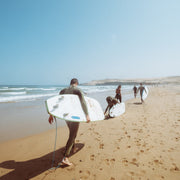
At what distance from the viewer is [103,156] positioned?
3.14 metres

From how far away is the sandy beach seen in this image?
Answer: 251 cm

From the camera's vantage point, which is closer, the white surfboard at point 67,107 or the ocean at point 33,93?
the white surfboard at point 67,107

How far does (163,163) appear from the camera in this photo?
9.07 feet

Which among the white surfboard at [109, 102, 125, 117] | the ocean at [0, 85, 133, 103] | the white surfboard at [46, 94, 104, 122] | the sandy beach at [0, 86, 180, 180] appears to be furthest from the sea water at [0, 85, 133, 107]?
the white surfboard at [109, 102, 125, 117]

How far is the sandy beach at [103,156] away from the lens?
2.51 meters

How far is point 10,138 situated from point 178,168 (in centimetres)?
513

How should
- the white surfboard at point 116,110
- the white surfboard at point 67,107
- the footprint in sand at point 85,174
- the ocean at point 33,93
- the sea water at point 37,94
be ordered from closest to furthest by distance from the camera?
the footprint in sand at point 85,174 → the white surfboard at point 67,107 → the white surfboard at point 116,110 → the sea water at point 37,94 → the ocean at point 33,93

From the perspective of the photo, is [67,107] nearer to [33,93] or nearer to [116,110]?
[116,110]

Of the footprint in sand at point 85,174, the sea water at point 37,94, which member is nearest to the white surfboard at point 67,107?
the sea water at point 37,94

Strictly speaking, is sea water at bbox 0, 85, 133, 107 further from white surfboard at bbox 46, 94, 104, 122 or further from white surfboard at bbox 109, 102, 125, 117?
white surfboard at bbox 109, 102, 125, 117

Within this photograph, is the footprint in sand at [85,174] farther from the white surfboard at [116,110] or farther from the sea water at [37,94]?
the white surfboard at [116,110]

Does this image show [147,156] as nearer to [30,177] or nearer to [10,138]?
[30,177]

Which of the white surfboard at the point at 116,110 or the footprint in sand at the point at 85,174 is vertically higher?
the white surfboard at the point at 116,110

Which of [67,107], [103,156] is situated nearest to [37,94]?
[67,107]
